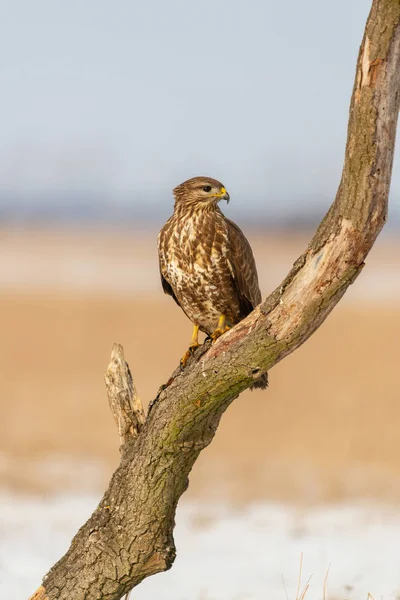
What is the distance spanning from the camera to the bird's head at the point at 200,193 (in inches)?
277

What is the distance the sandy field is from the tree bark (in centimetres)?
→ 463

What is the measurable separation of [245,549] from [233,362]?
3.67 metres

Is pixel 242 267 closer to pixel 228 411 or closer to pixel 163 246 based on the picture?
pixel 163 246

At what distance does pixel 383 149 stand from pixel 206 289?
256 cm

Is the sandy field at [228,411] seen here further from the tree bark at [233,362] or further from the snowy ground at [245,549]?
the tree bark at [233,362]

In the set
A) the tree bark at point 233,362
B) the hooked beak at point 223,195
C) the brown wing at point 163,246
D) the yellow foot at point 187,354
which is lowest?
the tree bark at point 233,362

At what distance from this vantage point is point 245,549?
826cm

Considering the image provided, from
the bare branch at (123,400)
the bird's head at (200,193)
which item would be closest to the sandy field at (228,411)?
the bird's head at (200,193)

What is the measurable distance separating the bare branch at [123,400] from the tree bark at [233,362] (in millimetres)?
17

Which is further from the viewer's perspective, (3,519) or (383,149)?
(3,519)

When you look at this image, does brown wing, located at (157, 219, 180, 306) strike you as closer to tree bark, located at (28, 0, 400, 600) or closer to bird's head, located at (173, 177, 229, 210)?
bird's head, located at (173, 177, 229, 210)

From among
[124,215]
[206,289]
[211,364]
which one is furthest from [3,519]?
[124,215]

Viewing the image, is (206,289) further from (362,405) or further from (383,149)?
(362,405)

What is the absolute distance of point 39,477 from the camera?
430 inches
